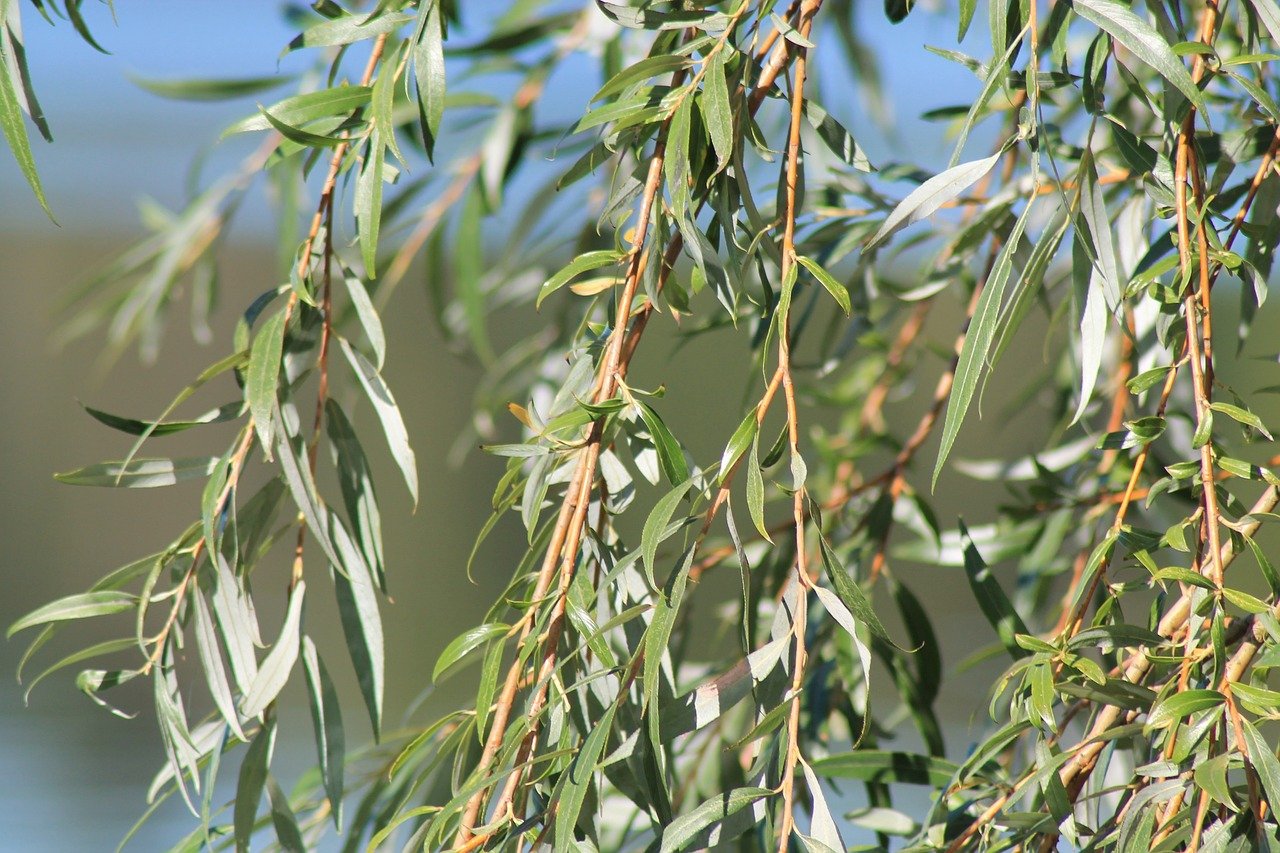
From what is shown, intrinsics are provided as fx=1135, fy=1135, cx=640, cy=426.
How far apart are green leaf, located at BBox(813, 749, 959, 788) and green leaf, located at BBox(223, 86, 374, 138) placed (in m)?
0.28

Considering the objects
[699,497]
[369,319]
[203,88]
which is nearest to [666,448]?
[699,497]

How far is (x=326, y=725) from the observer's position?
373 mm

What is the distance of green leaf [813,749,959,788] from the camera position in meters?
0.42

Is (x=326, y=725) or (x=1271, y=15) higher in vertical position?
(x=1271, y=15)

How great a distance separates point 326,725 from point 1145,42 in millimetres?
308

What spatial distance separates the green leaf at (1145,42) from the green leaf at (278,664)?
277 millimetres

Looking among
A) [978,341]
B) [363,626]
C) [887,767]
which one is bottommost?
[887,767]

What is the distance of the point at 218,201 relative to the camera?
2.40ft

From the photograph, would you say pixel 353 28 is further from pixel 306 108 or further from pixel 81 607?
pixel 81 607

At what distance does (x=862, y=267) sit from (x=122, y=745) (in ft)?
6.64

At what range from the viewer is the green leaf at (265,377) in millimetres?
319

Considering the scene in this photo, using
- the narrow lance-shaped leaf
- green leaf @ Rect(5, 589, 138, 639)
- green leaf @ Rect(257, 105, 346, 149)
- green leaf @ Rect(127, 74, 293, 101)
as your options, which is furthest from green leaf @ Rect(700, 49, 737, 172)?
green leaf @ Rect(127, 74, 293, 101)

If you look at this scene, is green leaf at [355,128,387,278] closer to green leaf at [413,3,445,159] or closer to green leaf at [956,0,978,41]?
green leaf at [413,3,445,159]

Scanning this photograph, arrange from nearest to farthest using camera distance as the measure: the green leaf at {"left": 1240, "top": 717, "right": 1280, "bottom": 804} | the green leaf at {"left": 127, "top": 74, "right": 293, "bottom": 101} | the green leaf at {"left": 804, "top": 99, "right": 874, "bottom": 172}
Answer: the green leaf at {"left": 1240, "top": 717, "right": 1280, "bottom": 804} < the green leaf at {"left": 804, "top": 99, "right": 874, "bottom": 172} < the green leaf at {"left": 127, "top": 74, "right": 293, "bottom": 101}
